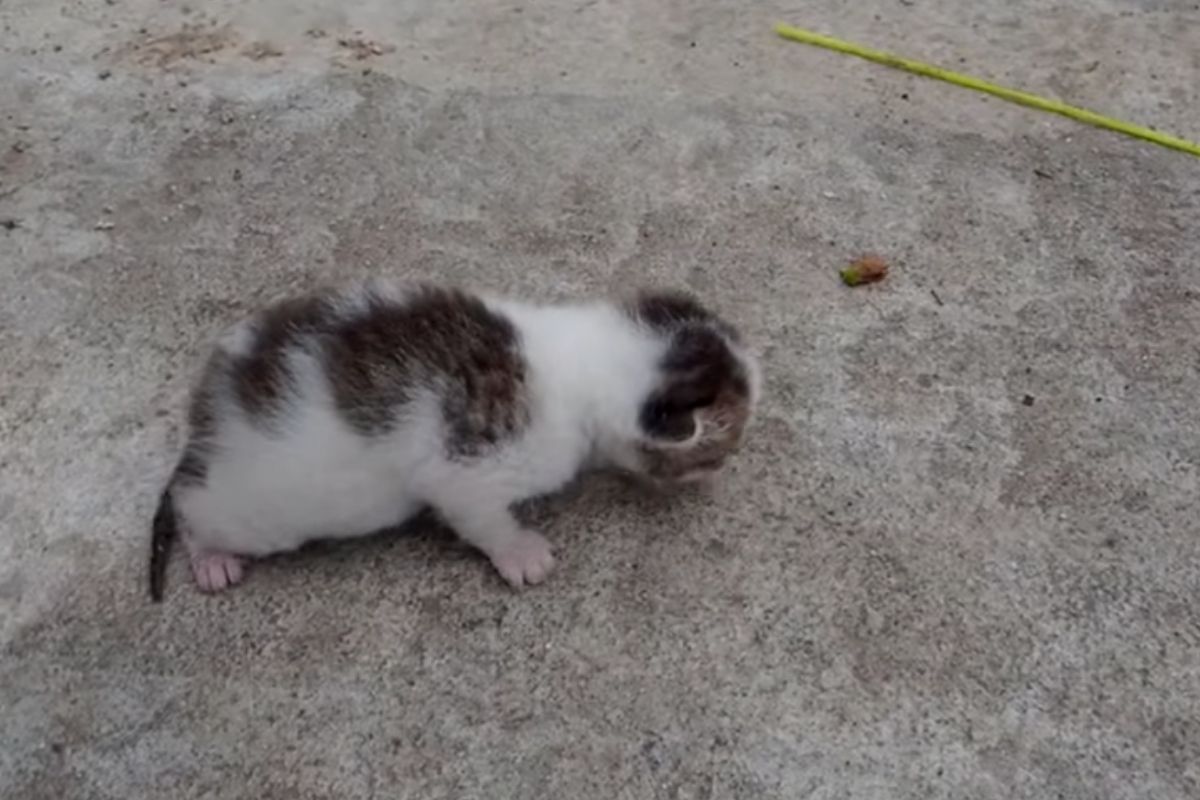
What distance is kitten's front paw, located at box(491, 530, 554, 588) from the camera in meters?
2.86

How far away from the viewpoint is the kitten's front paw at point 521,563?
2.86 meters

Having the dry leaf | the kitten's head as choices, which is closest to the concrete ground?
the dry leaf

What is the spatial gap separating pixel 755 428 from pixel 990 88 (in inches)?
61.0

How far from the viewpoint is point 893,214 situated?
377 centimetres

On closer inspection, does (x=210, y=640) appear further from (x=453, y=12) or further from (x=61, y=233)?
(x=453, y=12)

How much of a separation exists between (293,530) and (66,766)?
1.84 ft

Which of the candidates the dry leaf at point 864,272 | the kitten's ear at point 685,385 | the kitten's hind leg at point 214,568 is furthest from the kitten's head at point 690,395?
the kitten's hind leg at point 214,568

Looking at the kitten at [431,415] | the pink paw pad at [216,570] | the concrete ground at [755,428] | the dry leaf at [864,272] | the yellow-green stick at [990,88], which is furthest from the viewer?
the yellow-green stick at [990,88]

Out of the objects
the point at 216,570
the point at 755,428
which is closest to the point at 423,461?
the point at 216,570

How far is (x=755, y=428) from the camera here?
10.5 feet

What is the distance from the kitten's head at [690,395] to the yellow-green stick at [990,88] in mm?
1602

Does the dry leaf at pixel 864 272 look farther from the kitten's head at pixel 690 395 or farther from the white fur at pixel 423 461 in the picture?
the white fur at pixel 423 461

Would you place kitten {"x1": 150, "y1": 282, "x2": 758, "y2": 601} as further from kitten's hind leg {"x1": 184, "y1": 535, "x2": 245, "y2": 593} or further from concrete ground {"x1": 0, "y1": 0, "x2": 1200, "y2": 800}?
concrete ground {"x1": 0, "y1": 0, "x2": 1200, "y2": 800}

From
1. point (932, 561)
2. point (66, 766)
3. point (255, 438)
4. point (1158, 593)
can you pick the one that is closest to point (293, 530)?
point (255, 438)
